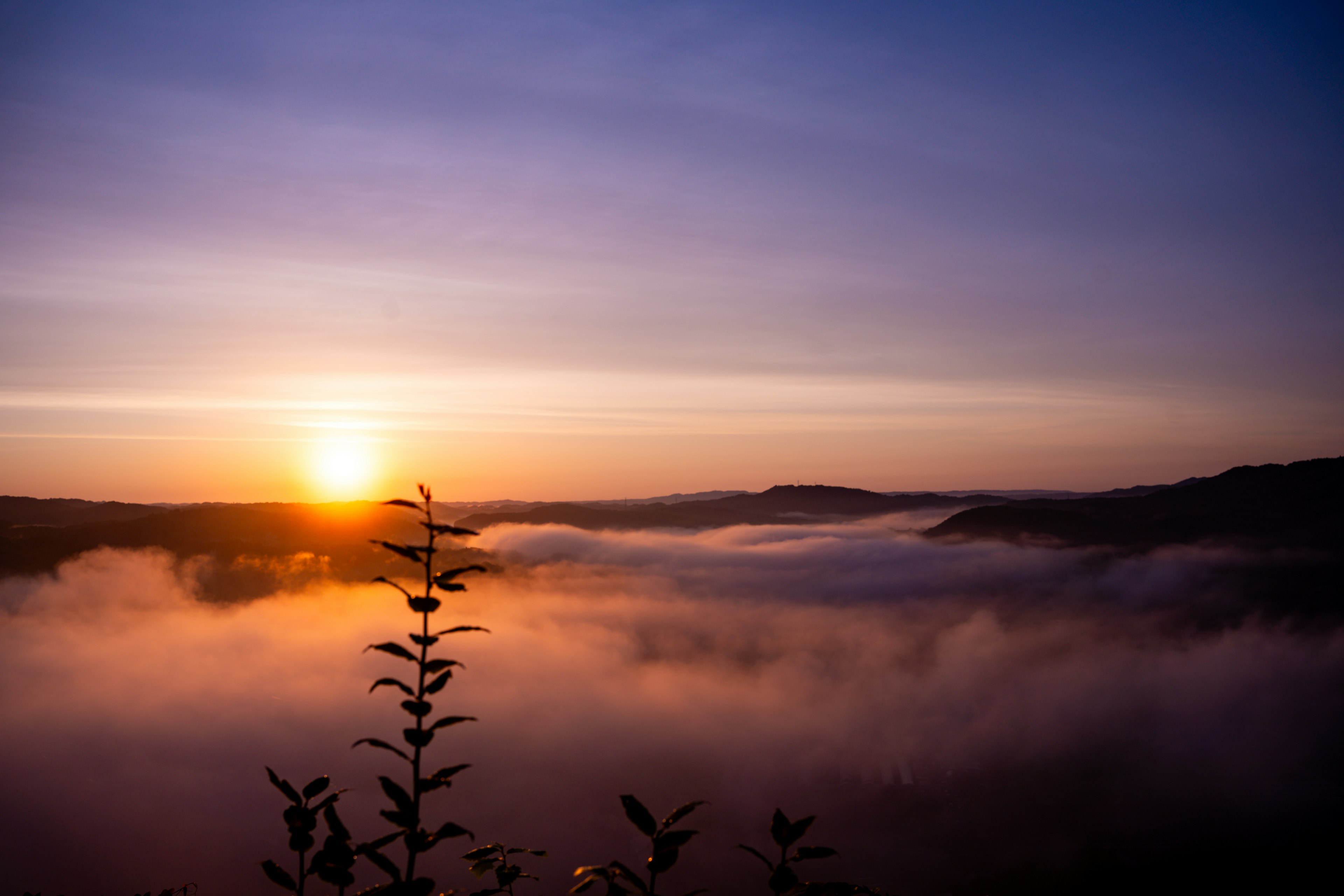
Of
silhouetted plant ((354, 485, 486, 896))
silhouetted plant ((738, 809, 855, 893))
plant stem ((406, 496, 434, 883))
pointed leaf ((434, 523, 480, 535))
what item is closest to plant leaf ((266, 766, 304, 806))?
silhouetted plant ((354, 485, 486, 896))

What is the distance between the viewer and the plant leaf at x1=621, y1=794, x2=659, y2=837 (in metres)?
4.75

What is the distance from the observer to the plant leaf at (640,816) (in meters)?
4.75

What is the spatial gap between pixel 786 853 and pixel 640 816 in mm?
1352

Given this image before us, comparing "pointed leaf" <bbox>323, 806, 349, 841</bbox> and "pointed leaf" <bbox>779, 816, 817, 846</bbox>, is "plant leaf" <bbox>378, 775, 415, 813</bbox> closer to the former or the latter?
"pointed leaf" <bbox>323, 806, 349, 841</bbox>

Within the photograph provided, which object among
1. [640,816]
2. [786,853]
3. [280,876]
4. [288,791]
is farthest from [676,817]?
[280,876]

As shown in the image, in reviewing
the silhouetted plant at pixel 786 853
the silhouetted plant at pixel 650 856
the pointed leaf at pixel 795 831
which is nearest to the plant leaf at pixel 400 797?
the silhouetted plant at pixel 650 856

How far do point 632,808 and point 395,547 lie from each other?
2285mm

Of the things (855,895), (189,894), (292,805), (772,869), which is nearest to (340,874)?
(292,805)

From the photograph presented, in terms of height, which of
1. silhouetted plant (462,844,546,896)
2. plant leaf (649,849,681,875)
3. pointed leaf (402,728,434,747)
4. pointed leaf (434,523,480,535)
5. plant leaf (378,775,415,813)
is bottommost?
silhouetted plant (462,844,546,896)

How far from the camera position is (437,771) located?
5105mm

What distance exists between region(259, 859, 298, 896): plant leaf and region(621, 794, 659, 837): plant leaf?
93.9 inches

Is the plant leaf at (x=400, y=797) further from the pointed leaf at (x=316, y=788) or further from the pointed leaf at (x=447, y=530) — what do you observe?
the pointed leaf at (x=447, y=530)

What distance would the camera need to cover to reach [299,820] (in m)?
5.07

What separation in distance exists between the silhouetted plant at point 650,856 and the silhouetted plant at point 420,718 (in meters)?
0.83
